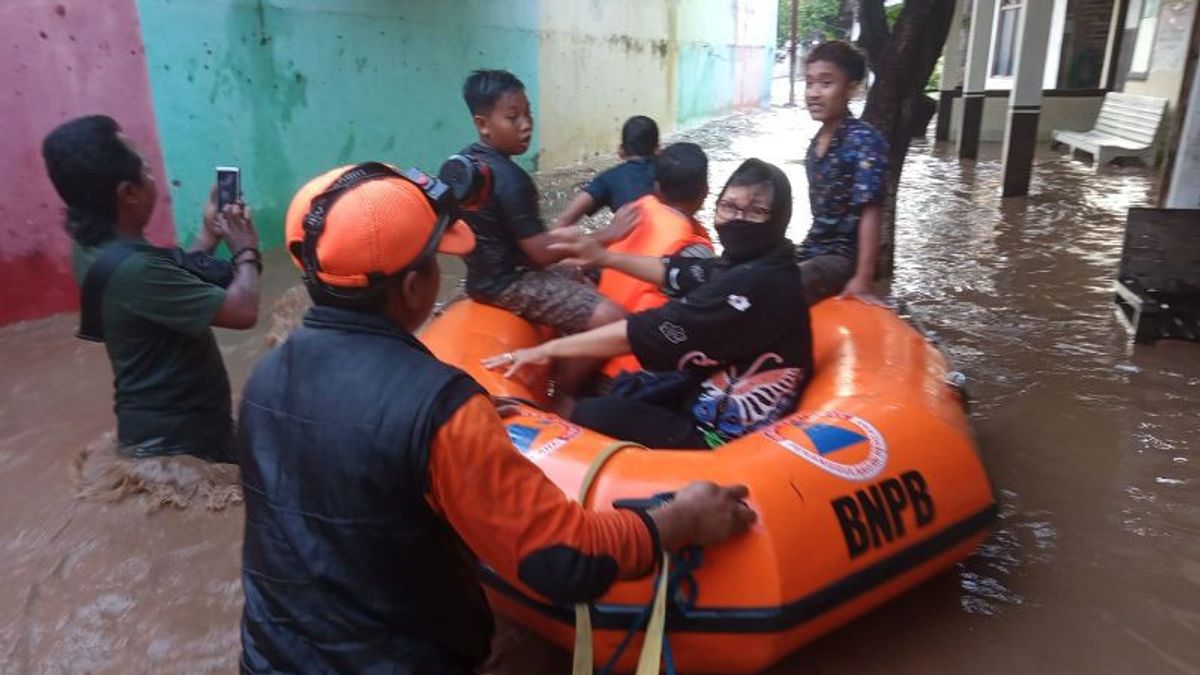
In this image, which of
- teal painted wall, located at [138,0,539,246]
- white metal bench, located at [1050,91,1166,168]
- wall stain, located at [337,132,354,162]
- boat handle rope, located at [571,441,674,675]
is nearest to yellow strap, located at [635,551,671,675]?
boat handle rope, located at [571,441,674,675]

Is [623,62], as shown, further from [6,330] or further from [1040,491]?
[1040,491]

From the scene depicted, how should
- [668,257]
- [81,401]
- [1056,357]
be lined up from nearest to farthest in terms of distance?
[668,257], [81,401], [1056,357]

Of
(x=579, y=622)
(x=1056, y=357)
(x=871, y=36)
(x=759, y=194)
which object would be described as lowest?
(x=1056, y=357)

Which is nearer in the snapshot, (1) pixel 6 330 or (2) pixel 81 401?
(2) pixel 81 401

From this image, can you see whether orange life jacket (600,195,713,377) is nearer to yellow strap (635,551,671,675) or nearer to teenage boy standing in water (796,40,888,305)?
teenage boy standing in water (796,40,888,305)

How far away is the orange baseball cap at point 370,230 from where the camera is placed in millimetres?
1139

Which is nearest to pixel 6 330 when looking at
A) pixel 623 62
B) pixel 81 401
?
pixel 81 401

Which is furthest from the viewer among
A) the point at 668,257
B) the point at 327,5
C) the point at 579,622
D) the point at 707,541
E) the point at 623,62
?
the point at 623,62

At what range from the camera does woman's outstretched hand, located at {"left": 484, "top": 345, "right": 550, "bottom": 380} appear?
2.59 m

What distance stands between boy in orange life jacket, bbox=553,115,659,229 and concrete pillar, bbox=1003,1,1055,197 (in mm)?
5729

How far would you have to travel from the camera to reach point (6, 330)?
4422 millimetres

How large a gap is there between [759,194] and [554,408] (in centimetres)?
116

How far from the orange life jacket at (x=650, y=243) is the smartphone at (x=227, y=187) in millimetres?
1334

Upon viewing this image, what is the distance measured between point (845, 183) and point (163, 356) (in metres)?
2.47
